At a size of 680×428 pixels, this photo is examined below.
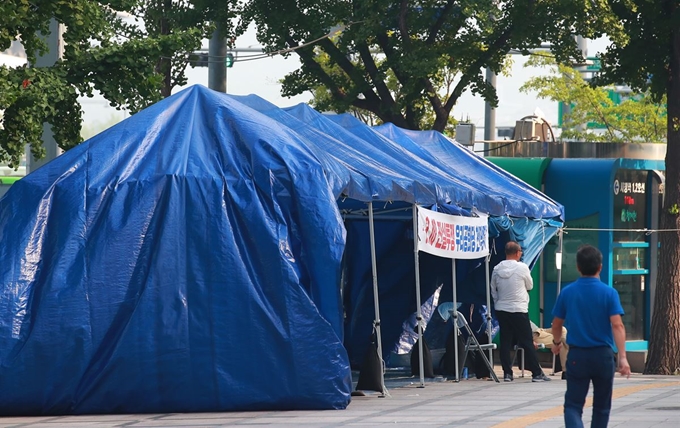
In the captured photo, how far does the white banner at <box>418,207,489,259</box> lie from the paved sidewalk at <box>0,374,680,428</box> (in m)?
1.55

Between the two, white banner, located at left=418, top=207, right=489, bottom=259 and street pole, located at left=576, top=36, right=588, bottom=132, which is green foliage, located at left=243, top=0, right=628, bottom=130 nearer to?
street pole, located at left=576, top=36, right=588, bottom=132

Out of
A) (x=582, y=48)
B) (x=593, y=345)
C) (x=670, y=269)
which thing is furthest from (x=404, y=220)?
(x=582, y=48)

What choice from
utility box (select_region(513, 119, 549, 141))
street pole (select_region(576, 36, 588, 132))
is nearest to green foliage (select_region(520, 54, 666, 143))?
street pole (select_region(576, 36, 588, 132))

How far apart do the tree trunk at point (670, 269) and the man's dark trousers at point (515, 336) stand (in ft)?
18.9

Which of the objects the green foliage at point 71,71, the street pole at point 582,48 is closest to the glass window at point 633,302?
the street pole at point 582,48

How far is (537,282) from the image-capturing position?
2161 cm

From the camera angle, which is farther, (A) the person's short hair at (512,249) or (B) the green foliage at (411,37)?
(B) the green foliage at (411,37)

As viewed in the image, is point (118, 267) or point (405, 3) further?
point (405, 3)

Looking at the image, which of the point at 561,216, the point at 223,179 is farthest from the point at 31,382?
the point at 561,216

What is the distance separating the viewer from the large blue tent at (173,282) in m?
10.9

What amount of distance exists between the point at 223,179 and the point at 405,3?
10.5m

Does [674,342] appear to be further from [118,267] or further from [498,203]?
[118,267]

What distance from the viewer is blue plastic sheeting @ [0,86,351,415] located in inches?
430

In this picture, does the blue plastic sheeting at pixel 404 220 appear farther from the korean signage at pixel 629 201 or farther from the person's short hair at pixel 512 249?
the korean signage at pixel 629 201
